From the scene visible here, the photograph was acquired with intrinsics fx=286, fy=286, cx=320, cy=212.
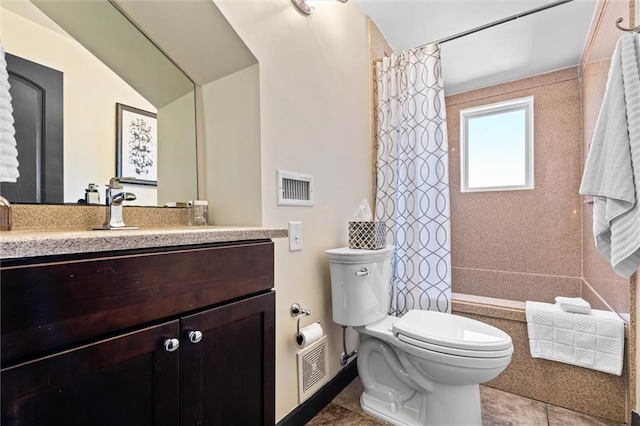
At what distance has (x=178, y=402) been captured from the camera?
677 millimetres

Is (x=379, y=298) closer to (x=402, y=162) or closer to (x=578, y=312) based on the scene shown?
(x=402, y=162)

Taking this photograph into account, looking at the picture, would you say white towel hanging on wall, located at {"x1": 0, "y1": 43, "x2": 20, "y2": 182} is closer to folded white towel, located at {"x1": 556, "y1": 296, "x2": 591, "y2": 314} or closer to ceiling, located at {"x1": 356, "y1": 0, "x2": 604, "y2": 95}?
ceiling, located at {"x1": 356, "y1": 0, "x2": 604, "y2": 95}

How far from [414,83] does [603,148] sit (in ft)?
3.39

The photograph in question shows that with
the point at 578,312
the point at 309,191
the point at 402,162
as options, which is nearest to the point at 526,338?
the point at 578,312

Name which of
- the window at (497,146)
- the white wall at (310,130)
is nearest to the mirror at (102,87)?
the white wall at (310,130)

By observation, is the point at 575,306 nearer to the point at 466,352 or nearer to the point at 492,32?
the point at 466,352

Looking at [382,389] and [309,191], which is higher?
[309,191]

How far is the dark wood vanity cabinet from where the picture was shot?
18.7 inches

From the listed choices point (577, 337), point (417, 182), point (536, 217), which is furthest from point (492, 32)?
point (577, 337)

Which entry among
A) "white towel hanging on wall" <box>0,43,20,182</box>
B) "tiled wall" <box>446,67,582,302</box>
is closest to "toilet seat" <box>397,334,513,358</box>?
"white towel hanging on wall" <box>0,43,20,182</box>

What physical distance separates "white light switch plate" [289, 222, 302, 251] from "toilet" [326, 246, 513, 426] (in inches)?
7.6

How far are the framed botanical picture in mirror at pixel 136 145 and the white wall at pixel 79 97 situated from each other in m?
0.03

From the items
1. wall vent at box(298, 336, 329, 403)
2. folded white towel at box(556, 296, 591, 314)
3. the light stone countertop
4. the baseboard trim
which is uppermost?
the light stone countertop

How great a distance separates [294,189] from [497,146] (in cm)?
228
